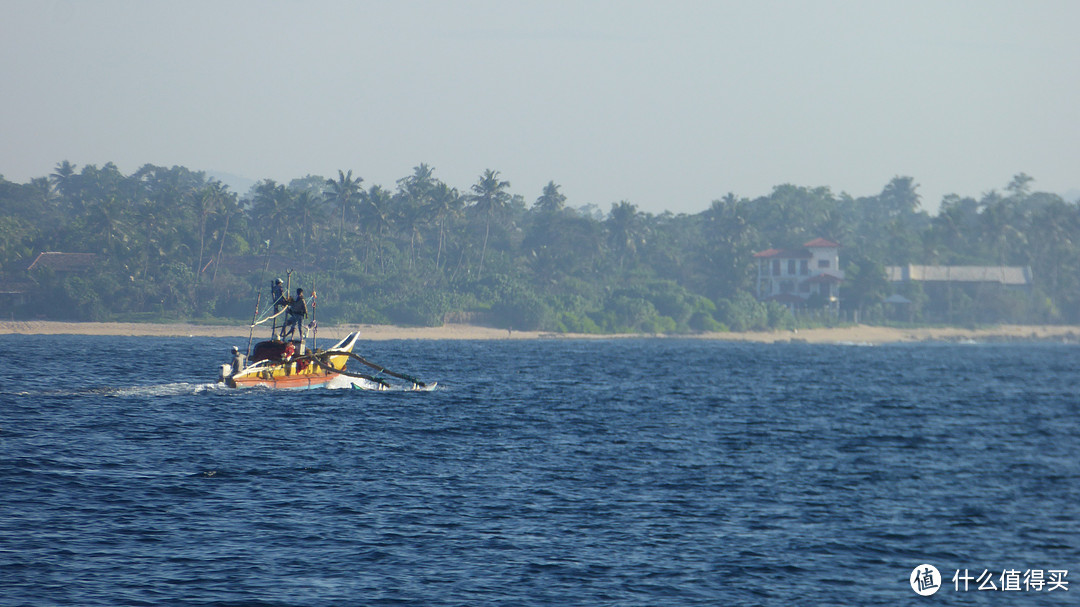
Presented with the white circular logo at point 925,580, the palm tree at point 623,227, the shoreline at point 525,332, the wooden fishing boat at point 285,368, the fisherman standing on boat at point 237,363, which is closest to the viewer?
the white circular logo at point 925,580

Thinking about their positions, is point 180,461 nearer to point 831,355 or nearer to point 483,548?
point 483,548

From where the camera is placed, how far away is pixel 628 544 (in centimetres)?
1900

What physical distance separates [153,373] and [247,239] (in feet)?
294

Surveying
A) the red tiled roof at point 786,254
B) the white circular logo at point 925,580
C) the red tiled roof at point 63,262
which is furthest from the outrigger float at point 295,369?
the red tiled roof at point 786,254

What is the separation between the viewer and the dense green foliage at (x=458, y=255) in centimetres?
12519

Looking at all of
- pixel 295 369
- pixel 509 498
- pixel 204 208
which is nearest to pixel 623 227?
pixel 204 208

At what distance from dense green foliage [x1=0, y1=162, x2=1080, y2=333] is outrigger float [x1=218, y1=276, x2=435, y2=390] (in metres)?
71.4

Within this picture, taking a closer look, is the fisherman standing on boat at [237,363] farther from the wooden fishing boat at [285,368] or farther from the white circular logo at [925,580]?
the white circular logo at [925,580]

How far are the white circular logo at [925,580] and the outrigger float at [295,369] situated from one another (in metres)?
29.4

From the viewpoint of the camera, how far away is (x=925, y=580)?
17.0m

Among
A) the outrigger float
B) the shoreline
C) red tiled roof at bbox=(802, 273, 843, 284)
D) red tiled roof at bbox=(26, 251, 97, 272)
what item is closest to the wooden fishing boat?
the outrigger float

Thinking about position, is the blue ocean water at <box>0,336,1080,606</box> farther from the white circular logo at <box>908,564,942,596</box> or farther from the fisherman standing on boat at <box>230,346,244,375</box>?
the fisherman standing on boat at <box>230,346,244,375</box>

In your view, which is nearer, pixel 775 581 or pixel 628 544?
pixel 775 581

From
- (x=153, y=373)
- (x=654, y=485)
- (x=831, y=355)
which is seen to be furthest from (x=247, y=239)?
(x=654, y=485)
